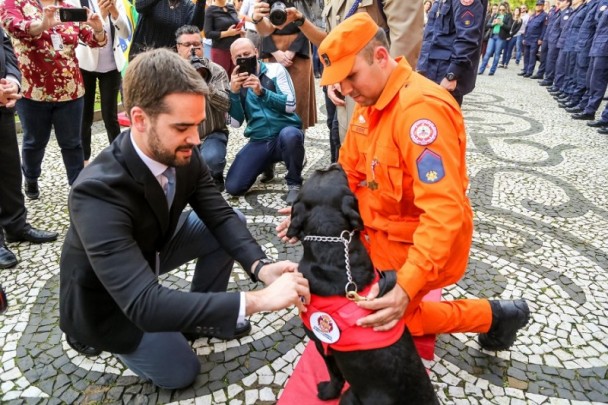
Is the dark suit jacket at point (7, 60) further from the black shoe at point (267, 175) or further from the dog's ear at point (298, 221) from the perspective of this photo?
the dog's ear at point (298, 221)

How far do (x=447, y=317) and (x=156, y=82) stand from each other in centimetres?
190

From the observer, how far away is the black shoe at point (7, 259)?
3328 millimetres

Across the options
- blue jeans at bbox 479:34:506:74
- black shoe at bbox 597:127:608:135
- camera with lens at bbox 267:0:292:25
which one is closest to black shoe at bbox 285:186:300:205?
camera with lens at bbox 267:0:292:25

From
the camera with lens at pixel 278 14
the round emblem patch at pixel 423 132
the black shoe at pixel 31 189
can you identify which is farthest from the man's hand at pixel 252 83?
the round emblem patch at pixel 423 132

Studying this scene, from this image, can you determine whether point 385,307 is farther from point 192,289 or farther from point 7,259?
point 7,259

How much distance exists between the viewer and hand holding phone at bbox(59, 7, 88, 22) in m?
3.73

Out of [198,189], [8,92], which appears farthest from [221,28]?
[198,189]

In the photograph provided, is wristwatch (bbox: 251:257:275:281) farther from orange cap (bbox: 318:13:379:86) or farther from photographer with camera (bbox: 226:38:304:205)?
photographer with camera (bbox: 226:38:304:205)

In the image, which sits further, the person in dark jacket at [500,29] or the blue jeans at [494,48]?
the person in dark jacket at [500,29]

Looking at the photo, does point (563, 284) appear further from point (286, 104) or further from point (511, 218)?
point (286, 104)

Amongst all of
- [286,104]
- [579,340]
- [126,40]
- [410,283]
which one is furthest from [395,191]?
→ [126,40]

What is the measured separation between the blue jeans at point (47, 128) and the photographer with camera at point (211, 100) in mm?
1194

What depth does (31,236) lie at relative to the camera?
366 cm

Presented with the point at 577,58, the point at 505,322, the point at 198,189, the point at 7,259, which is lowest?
the point at 7,259
